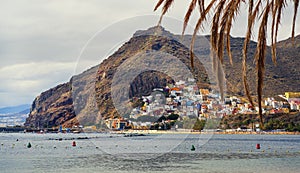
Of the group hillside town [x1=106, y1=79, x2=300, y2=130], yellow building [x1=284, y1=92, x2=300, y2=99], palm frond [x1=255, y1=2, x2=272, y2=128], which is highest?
yellow building [x1=284, y1=92, x2=300, y2=99]

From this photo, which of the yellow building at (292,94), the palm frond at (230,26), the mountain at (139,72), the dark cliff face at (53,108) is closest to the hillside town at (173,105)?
the mountain at (139,72)

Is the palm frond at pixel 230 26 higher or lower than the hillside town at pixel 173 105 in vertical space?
lower

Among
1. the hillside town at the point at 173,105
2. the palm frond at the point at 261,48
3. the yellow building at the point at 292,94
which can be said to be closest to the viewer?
the palm frond at the point at 261,48

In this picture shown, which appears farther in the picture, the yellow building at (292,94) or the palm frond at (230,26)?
the yellow building at (292,94)

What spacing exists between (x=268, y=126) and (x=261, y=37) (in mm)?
117120

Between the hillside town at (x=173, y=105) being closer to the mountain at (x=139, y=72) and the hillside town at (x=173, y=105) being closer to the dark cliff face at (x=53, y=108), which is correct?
the mountain at (x=139, y=72)

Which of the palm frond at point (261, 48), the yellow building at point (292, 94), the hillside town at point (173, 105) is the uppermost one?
the yellow building at point (292, 94)

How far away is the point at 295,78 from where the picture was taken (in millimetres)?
115125

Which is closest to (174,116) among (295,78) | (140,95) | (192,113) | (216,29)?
(192,113)

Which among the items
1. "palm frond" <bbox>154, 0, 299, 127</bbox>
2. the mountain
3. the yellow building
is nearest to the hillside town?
the mountain

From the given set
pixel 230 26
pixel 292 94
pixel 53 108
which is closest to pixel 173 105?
pixel 230 26

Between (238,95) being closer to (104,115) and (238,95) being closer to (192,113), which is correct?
(192,113)

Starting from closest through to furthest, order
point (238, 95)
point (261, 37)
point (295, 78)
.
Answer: point (261, 37)
point (238, 95)
point (295, 78)

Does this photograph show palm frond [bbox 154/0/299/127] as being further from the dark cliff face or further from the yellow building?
the dark cliff face
